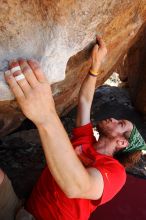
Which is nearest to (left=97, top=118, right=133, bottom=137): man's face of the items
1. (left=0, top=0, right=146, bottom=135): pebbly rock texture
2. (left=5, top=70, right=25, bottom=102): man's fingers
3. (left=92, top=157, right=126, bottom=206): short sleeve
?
(left=92, top=157, right=126, bottom=206): short sleeve

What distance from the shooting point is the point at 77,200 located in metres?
2.24

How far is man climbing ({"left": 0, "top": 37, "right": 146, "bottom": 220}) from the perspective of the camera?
169 cm

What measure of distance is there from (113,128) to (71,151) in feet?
2.65

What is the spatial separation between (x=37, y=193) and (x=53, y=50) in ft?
2.95

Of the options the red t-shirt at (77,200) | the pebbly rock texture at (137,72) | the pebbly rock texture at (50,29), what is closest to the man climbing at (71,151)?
the red t-shirt at (77,200)

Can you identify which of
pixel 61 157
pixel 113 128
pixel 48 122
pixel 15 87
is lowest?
pixel 113 128

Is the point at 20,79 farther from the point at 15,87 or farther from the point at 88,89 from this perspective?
the point at 88,89

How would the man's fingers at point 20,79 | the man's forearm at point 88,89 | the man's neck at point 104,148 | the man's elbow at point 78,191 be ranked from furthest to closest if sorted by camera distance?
the man's forearm at point 88,89 → the man's neck at point 104,148 → the man's elbow at point 78,191 → the man's fingers at point 20,79

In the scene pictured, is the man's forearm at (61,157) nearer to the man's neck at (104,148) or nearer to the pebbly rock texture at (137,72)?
the man's neck at (104,148)

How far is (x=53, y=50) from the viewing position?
6.69 ft

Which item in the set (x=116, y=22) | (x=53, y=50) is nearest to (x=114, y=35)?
(x=116, y=22)

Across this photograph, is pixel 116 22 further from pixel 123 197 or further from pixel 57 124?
pixel 123 197

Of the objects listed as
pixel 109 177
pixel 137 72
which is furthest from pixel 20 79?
pixel 137 72

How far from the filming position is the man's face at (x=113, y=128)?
2.53m
